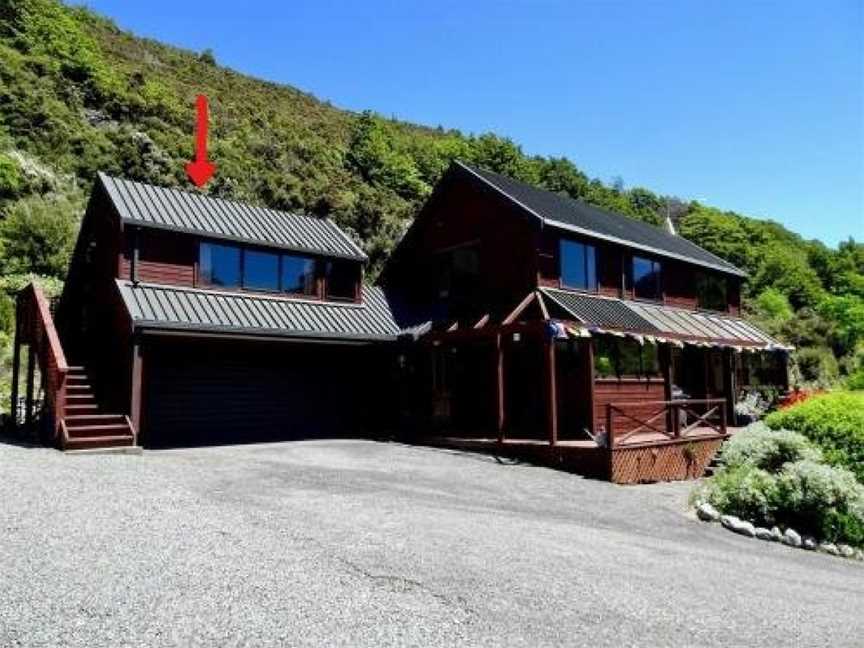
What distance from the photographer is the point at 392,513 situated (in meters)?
9.05

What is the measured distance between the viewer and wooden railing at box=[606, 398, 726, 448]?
14699 millimetres

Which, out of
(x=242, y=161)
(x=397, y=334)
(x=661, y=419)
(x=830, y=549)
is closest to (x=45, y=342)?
(x=397, y=334)

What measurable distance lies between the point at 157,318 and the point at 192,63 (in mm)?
54197

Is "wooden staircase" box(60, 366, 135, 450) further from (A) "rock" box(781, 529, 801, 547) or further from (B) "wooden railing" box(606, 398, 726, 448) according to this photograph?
(A) "rock" box(781, 529, 801, 547)

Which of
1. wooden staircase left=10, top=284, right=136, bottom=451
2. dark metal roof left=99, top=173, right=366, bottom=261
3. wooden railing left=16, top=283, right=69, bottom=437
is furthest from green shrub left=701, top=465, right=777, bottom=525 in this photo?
wooden railing left=16, top=283, right=69, bottom=437

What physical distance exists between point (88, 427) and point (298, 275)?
294 inches

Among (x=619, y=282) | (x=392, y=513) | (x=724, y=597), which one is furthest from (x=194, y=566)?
(x=619, y=282)

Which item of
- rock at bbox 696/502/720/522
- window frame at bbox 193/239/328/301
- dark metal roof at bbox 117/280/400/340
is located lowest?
rock at bbox 696/502/720/522

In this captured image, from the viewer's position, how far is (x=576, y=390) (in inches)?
700

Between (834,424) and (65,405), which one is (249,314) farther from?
(834,424)

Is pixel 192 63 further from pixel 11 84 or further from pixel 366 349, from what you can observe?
pixel 366 349

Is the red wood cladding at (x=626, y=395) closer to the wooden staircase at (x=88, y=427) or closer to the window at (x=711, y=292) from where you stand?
the window at (x=711, y=292)

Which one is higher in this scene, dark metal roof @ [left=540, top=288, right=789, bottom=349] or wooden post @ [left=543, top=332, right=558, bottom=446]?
dark metal roof @ [left=540, top=288, right=789, bottom=349]

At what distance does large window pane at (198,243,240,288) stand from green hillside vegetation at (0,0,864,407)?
1122 centimetres
